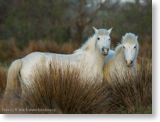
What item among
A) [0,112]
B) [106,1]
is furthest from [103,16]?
[0,112]

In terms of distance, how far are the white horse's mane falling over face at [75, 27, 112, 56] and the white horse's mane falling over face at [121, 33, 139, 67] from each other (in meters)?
0.18

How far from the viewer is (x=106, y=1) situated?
7242mm

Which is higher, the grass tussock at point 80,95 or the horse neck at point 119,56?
the horse neck at point 119,56

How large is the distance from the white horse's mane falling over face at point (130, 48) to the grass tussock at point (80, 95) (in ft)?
0.52

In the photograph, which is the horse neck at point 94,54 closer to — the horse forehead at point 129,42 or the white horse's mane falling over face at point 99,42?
the white horse's mane falling over face at point 99,42

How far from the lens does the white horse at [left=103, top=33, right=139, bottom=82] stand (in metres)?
6.94

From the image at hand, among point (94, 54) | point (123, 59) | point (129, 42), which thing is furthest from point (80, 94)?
point (129, 42)

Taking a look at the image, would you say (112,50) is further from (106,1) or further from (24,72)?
(24,72)

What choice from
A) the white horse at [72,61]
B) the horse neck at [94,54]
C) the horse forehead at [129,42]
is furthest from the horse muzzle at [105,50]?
the horse forehead at [129,42]

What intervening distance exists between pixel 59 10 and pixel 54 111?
1.14m

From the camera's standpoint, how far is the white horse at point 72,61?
6934 millimetres

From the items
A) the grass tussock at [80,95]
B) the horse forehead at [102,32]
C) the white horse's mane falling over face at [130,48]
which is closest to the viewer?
the grass tussock at [80,95]

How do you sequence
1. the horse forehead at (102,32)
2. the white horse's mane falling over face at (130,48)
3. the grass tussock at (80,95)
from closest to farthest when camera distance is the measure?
the grass tussock at (80,95) → the white horse's mane falling over face at (130,48) → the horse forehead at (102,32)

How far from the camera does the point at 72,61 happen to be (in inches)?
275
